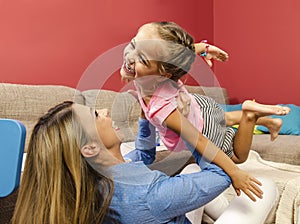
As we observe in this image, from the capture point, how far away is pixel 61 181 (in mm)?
767

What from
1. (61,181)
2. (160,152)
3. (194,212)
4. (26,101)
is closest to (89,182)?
(61,181)

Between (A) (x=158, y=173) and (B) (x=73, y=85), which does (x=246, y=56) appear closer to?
(B) (x=73, y=85)

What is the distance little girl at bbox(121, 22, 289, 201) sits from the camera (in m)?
0.78

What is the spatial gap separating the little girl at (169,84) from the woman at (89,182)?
41mm

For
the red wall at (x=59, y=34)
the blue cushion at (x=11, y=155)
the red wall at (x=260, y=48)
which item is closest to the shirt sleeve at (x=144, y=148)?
the blue cushion at (x=11, y=155)

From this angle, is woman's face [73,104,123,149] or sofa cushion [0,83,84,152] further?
sofa cushion [0,83,84,152]

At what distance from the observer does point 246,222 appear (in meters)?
0.85

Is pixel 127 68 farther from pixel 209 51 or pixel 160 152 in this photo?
pixel 160 152

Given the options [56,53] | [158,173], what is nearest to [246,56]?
[56,53]

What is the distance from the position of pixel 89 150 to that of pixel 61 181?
82 mm

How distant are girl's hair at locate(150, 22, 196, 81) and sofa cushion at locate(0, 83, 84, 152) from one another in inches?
40.6

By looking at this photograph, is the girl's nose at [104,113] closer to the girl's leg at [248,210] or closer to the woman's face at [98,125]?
the woman's face at [98,125]

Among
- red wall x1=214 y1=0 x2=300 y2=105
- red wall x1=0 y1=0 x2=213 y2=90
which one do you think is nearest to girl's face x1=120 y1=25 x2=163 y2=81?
red wall x1=0 y1=0 x2=213 y2=90

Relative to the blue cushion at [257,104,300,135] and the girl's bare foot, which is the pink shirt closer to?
the girl's bare foot
